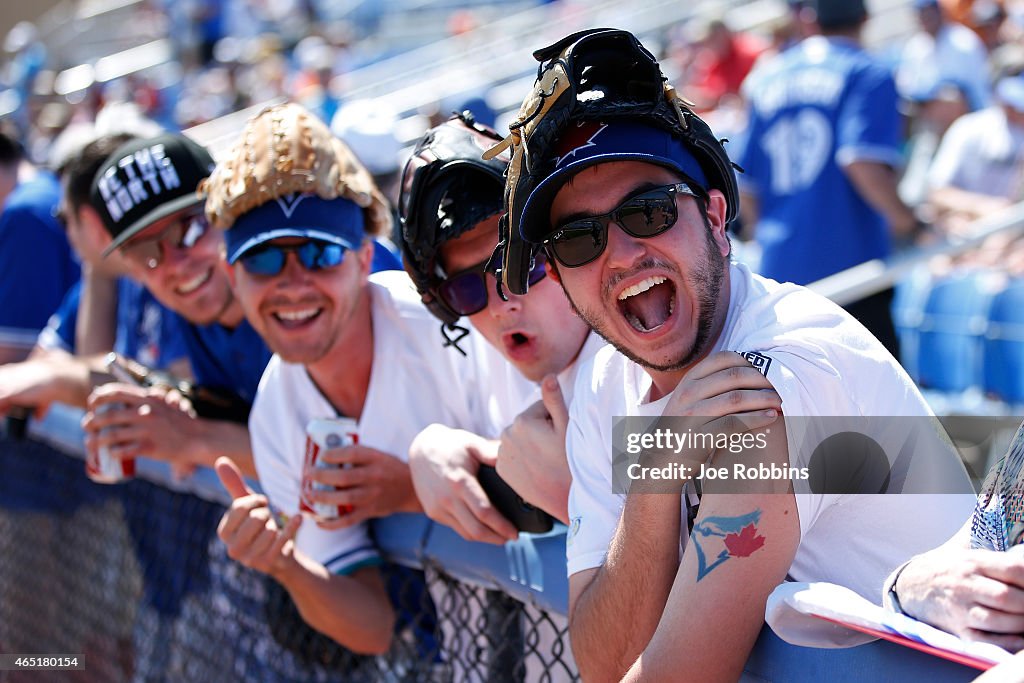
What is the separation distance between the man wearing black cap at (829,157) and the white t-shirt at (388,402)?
9.83ft

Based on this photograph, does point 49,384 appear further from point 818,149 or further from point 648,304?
point 818,149

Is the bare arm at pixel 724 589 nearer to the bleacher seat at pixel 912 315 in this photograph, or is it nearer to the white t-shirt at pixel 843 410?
the white t-shirt at pixel 843 410

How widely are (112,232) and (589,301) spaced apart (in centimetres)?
234

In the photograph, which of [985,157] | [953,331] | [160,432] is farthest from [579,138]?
[985,157]

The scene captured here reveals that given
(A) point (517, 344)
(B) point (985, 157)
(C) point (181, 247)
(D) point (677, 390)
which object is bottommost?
(D) point (677, 390)

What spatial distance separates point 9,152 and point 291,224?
382 centimetres

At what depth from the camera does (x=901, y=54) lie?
939 centimetres

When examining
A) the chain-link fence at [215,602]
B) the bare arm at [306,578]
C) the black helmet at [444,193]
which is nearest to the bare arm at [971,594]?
the chain-link fence at [215,602]

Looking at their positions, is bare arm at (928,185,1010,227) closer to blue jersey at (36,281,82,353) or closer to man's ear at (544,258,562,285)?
blue jersey at (36,281,82,353)

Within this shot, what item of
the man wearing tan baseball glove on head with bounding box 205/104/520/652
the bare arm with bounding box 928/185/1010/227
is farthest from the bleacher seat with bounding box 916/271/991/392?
the man wearing tan baseball glove on head with bounding box 205/104/520/652

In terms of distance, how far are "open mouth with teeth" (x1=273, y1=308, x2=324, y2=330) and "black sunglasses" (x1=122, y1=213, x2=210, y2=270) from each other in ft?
2.88

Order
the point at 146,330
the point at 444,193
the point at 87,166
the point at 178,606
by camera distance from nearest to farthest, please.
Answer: the point at 444,193
the point at 178,606
the point at 87,166
the point at 146,330

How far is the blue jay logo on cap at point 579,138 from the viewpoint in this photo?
78.4 inches

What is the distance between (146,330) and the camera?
181 inches
